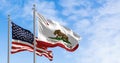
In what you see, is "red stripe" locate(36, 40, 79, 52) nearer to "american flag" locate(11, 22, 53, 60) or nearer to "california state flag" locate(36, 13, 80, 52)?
"california state flag" locate(36, 13, 80, 52)

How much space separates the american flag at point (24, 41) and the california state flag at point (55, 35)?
56 centimetres

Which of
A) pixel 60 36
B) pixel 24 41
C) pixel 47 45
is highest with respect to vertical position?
pixel 60 36

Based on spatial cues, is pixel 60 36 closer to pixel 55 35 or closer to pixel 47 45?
pixel 55 35

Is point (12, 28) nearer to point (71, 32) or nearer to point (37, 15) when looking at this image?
point (37, 15)

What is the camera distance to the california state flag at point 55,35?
34.0 metres

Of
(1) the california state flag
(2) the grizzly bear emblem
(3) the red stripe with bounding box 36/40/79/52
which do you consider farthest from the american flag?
(2) the grizzly bear emblem

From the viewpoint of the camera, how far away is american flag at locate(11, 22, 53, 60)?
3341cm

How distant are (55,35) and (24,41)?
258cm

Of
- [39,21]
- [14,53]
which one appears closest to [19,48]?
[14,53]

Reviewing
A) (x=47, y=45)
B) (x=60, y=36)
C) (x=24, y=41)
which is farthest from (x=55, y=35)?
(x=24, y=41)

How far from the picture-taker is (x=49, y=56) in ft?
112

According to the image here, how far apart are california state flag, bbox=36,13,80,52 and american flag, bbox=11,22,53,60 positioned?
0.56 metres

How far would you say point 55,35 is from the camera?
34594 mm

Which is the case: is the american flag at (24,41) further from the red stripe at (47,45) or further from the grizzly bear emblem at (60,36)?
the grizzly bear emblem at (60,36)
